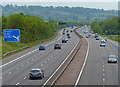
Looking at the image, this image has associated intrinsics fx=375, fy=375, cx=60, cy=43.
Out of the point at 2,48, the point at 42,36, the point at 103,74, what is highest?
the point at 103,74

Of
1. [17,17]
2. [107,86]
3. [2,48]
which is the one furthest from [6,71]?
[17,17]

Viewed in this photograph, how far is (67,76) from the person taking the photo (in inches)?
1547

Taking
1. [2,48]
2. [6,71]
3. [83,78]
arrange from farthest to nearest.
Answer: [2,48], [6,71], [83,78]

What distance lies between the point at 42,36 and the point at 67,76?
10767 cm

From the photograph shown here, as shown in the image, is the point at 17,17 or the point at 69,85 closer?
the point at 69,85

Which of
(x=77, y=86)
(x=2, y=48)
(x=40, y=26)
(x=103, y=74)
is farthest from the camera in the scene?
(x=40, y=26)

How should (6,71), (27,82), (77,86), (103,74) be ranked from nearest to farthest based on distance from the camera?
(77,86)
(27,82)
(103,74)
(6,71)

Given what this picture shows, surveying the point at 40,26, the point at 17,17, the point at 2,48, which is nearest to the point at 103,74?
the point at 2,48

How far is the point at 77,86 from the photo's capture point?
1272 inches

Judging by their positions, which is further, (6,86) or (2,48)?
(2,48)

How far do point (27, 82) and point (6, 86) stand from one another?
3285 mm

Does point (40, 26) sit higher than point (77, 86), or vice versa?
point (77, 86)

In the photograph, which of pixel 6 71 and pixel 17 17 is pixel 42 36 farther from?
pixel 6 71

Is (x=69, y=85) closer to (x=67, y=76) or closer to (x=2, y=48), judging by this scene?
(x=67, y=76)
